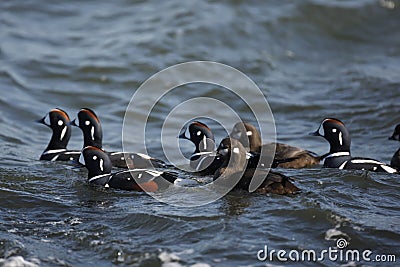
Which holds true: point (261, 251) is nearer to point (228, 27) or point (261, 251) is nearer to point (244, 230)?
point (244, 230)

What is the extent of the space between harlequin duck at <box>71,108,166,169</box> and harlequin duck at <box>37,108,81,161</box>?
33 cm

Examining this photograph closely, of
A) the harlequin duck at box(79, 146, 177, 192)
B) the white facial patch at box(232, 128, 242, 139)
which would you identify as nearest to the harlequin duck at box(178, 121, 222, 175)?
the white facial patch at box(232, 128, 242, 139)

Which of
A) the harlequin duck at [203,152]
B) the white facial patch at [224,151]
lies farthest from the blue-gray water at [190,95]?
the harlequin duck at [203,152]

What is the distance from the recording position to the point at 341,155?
9.39 meters

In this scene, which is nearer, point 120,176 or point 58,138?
point 120,176

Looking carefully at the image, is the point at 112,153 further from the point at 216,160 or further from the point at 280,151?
the point at 280,151

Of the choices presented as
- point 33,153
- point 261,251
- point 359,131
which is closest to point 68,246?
point 261,251

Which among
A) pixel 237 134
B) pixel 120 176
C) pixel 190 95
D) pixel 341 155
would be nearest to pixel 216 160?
pixel 237 134

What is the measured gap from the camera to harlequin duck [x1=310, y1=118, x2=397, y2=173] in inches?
349

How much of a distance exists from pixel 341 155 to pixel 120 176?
115 inches

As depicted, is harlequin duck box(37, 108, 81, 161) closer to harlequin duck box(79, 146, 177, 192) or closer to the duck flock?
the duck flock

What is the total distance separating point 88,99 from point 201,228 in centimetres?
755

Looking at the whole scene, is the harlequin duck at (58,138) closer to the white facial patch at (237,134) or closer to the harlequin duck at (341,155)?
the white facial patch at (237,134)

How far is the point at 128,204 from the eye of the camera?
7.68 meters
